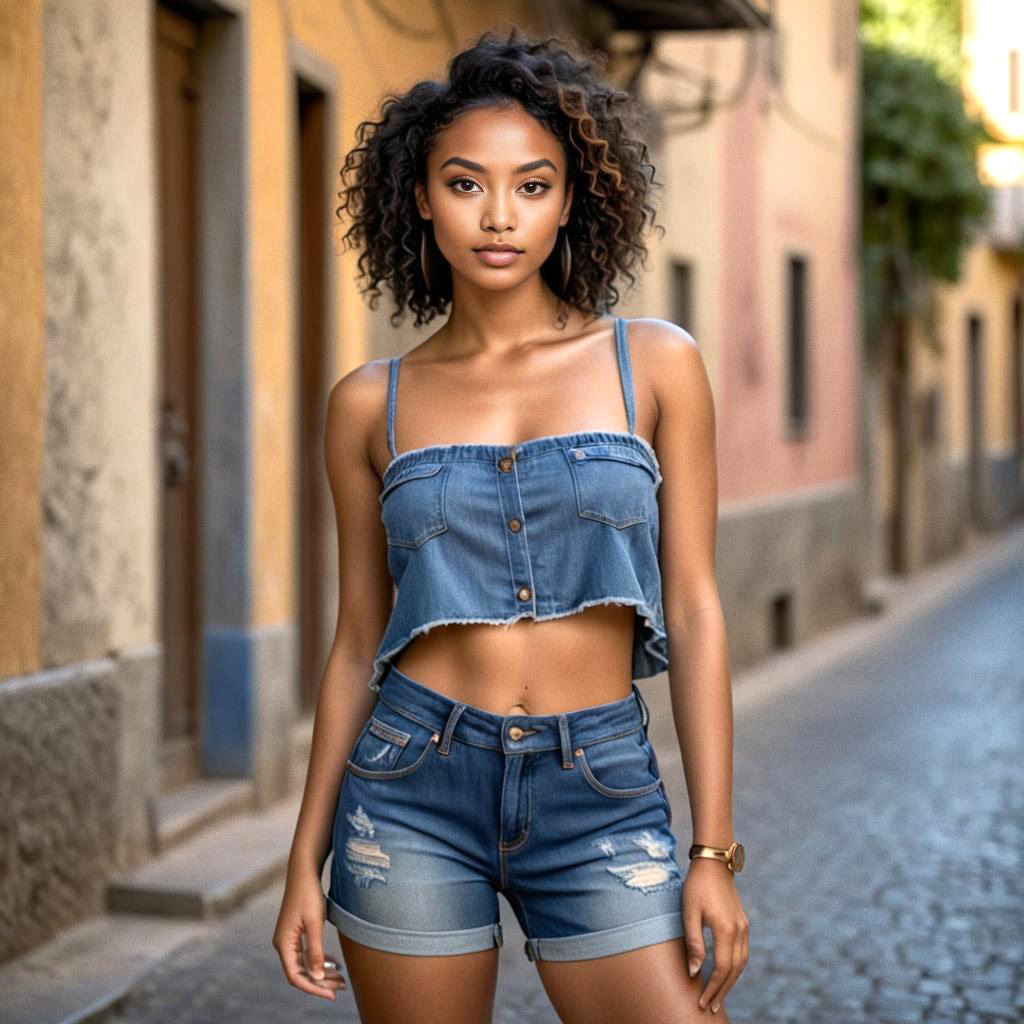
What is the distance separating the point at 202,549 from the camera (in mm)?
7184

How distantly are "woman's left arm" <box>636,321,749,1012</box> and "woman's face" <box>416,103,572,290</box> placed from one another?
0.20 metres

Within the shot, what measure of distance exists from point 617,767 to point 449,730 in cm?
22

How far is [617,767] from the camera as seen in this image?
242cm

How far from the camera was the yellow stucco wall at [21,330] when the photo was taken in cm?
517

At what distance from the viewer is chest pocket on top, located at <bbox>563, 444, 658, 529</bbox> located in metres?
2.44

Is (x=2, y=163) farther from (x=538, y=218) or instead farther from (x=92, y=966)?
(x=538, y=218)

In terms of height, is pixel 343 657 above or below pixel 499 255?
below

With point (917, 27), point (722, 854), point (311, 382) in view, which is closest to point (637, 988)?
point (722, 854)

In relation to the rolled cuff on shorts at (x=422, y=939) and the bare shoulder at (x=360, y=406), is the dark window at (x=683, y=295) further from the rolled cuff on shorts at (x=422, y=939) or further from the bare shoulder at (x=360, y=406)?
the rolled cuff on shorts at (x=422, y=939)

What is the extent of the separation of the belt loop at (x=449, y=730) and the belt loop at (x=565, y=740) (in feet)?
0.41

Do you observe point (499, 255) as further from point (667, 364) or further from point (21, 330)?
point (21, 330)

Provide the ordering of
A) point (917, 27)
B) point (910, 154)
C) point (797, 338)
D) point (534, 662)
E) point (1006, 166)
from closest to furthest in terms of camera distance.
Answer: point (534, 662)
point (797, 338)
point (910, 154)
point (917, 27)
point (1006, 166)

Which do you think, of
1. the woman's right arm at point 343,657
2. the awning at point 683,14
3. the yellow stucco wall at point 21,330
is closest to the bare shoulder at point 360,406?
the woman's right arm at point 343,657

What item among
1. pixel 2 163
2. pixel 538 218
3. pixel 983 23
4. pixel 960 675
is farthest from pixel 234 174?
pixel 983 23
